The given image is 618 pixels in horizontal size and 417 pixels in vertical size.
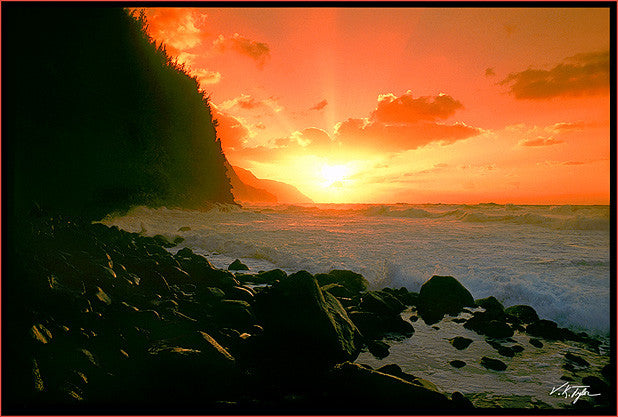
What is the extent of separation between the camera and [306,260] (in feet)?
25.1

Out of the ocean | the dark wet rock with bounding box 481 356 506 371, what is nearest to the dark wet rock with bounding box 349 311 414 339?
the ocean

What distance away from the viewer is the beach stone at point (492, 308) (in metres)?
4.30

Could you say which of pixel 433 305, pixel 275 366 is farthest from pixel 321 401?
pixel 433 305

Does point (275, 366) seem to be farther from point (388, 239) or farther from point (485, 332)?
point (388, 239)

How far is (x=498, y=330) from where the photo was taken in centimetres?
385

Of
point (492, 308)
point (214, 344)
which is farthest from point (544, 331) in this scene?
point (214, 344)

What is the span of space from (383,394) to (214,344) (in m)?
1.36

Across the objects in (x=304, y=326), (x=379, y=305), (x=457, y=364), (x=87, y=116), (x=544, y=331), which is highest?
(x=87, y=116)

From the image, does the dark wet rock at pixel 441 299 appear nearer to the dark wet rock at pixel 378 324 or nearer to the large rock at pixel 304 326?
the dark wet rock at pixel 378 324

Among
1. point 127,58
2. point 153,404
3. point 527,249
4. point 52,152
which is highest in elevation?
point 127,58

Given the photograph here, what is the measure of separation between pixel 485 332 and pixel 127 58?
1723cm

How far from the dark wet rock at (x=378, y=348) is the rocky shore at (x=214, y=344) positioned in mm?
16

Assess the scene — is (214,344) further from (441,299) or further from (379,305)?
(441,299)

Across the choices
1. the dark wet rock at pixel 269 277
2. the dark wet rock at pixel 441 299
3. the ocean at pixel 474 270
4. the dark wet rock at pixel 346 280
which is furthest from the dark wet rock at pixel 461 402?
the dark wet rock at pixel 269 277
